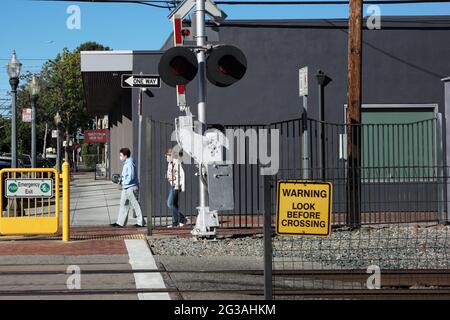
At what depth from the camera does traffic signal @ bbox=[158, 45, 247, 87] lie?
10914 millimetres

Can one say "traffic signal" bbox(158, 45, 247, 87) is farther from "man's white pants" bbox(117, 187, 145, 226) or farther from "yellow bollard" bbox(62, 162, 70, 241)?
"man's white pants" bbox(117, 187, 145, 226)

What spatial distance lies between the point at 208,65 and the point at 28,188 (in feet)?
13.5

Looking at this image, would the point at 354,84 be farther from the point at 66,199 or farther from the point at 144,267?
the point at 144,267

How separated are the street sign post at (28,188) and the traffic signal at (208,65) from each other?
3102mm

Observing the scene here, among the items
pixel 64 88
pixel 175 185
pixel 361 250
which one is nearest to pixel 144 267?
pixel 361 250

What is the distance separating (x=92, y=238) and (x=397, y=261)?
5.89 m

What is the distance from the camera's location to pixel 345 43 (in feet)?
56.1

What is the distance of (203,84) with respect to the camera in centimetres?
1146

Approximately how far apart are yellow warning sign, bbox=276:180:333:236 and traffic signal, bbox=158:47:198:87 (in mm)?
5477

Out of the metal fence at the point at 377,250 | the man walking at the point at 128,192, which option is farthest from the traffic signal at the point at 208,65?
the man walking at the point at 128,192

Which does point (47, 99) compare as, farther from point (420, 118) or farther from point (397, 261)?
point (397, 261)

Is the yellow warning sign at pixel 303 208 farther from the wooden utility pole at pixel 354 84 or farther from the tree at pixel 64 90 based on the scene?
the tree at pixel 64 90
